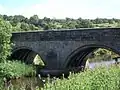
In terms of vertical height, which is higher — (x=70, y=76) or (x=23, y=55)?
(x=70, y=76)

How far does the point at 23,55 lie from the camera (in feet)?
141

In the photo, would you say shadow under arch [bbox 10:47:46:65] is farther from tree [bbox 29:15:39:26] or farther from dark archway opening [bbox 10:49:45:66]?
tree [bbox 29:15:39:26]

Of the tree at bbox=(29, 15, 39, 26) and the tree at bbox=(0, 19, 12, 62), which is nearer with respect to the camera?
the tree at bbox=(0, 19, 12, 62)

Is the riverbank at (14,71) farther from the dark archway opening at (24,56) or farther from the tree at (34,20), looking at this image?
the tree at (34,20)

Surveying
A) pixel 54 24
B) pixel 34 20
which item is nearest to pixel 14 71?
pixel 54 24

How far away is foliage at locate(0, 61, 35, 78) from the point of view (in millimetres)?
31708

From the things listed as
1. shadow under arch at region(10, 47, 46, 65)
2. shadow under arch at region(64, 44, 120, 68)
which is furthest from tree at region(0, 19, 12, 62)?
shadow under arch at region(64, 44, 120, 68)

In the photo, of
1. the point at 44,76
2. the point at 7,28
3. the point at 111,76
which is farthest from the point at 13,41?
the point at 111,76

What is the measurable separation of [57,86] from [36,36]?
974 inches

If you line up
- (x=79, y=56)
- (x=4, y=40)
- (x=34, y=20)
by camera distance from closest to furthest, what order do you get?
(x=4, y=40), (x=79, y=56), (x=34, y=20)

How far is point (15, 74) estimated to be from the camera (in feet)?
107

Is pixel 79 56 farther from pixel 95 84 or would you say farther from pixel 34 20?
pixel 34 20

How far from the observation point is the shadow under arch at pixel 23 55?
40713 millimetres

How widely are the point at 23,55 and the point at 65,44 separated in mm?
9178
